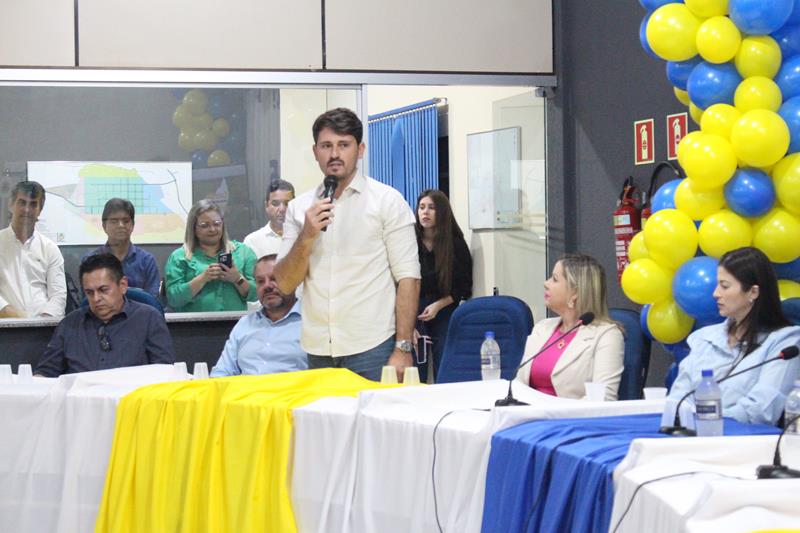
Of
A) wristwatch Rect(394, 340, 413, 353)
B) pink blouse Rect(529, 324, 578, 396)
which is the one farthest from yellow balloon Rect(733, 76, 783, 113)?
wristwatch Rect(394, 340, 413, 353)

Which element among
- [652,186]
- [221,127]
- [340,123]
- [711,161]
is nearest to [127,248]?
[221,127]

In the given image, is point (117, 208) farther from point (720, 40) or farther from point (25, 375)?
point (720, 40)

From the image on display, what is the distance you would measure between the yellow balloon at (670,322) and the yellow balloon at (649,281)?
0.04 meters

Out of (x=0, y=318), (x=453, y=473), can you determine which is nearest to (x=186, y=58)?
(x=0, y=318)

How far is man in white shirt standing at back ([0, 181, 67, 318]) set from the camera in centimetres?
598

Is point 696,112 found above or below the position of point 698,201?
above

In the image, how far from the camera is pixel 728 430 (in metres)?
2.85

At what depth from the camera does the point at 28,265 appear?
19.7 feet

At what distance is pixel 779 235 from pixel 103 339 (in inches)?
103

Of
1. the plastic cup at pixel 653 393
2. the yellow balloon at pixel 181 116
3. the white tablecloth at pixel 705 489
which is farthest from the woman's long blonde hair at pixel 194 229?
the white tablecloth at pixel 705 489

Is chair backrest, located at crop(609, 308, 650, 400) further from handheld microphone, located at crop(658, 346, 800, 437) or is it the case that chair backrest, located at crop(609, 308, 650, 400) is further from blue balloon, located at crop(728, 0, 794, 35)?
handheld microphone, located at crop(658, 346, 800, 437)

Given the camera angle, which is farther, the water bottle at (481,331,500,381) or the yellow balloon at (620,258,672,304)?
the yellow balloon at (620,258,672,304)

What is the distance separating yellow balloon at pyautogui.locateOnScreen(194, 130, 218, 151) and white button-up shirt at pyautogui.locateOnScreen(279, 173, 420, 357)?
200 centimetres

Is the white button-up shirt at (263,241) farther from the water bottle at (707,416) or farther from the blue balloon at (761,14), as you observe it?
the water bottle at (707,416)
